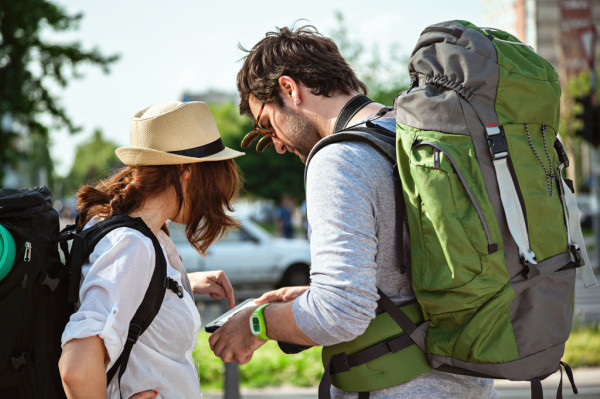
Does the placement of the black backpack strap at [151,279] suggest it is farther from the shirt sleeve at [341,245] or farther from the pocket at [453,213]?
the pocket at [453,213]

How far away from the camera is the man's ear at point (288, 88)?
2.22 m

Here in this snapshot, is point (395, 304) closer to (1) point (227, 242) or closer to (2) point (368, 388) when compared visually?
(2) point (368, 388)

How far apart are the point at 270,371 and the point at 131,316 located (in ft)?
15.1

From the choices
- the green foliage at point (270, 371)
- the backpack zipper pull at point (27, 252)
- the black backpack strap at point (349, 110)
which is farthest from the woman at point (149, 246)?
the green foliage at point (270, 371)

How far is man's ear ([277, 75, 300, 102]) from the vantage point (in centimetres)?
222

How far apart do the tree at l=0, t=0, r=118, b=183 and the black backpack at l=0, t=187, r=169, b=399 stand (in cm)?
1156

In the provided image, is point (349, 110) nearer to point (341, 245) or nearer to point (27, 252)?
point (341, 245)

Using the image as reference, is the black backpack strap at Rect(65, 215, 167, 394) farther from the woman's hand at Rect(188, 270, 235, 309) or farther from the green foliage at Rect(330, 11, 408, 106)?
the green foliage at Rect(330, 11, 408, 106)

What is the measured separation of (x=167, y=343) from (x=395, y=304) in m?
0.68

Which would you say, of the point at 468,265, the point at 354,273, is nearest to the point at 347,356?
the point at 354,273

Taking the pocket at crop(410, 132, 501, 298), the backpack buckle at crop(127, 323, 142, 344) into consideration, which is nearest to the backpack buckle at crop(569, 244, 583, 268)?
the pocket at crop(410, 132, 501, 298)

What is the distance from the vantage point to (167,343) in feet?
6.63

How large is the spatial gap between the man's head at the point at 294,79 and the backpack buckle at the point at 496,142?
615 millimetres

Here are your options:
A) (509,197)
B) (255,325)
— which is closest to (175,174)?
(255,325)
